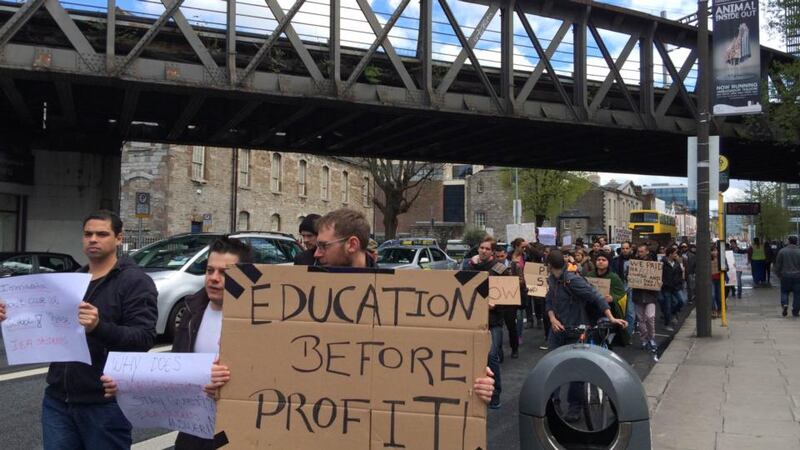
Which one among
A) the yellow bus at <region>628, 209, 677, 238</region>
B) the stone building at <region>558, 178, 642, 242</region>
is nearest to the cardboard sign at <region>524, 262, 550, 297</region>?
the yellow bus at <region>628, 209, 677, 238</region>

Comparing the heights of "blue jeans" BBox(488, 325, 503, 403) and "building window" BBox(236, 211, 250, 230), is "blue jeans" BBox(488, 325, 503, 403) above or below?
below

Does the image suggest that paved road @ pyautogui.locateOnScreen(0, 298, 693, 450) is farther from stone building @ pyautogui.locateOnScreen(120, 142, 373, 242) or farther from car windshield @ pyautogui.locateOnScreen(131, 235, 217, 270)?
stone building @ pyautogui.locateOnScreen(120, 142, 373, 242)

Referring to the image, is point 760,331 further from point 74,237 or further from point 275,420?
point 74,237

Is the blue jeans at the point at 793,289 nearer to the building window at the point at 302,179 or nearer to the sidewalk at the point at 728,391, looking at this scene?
the sidewalk at the point at 728,391

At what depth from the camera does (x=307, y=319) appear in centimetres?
273

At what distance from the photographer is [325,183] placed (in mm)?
45031

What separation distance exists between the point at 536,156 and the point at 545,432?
66.9 feet

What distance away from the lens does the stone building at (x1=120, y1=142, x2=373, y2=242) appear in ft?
103

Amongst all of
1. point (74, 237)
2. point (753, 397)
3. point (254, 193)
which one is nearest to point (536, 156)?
point (74, 237)

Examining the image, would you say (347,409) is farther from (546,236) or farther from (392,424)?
(546,236)

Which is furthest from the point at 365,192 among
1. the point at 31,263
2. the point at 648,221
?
the point at 31,263

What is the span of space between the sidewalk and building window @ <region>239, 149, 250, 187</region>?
28.8 m

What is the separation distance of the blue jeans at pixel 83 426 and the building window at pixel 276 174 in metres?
36.7

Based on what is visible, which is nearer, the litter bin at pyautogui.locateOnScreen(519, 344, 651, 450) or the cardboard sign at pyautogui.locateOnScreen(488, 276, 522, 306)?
the litter bin at pyautogui.locateOnScreen(519, 344, 651, 450)
